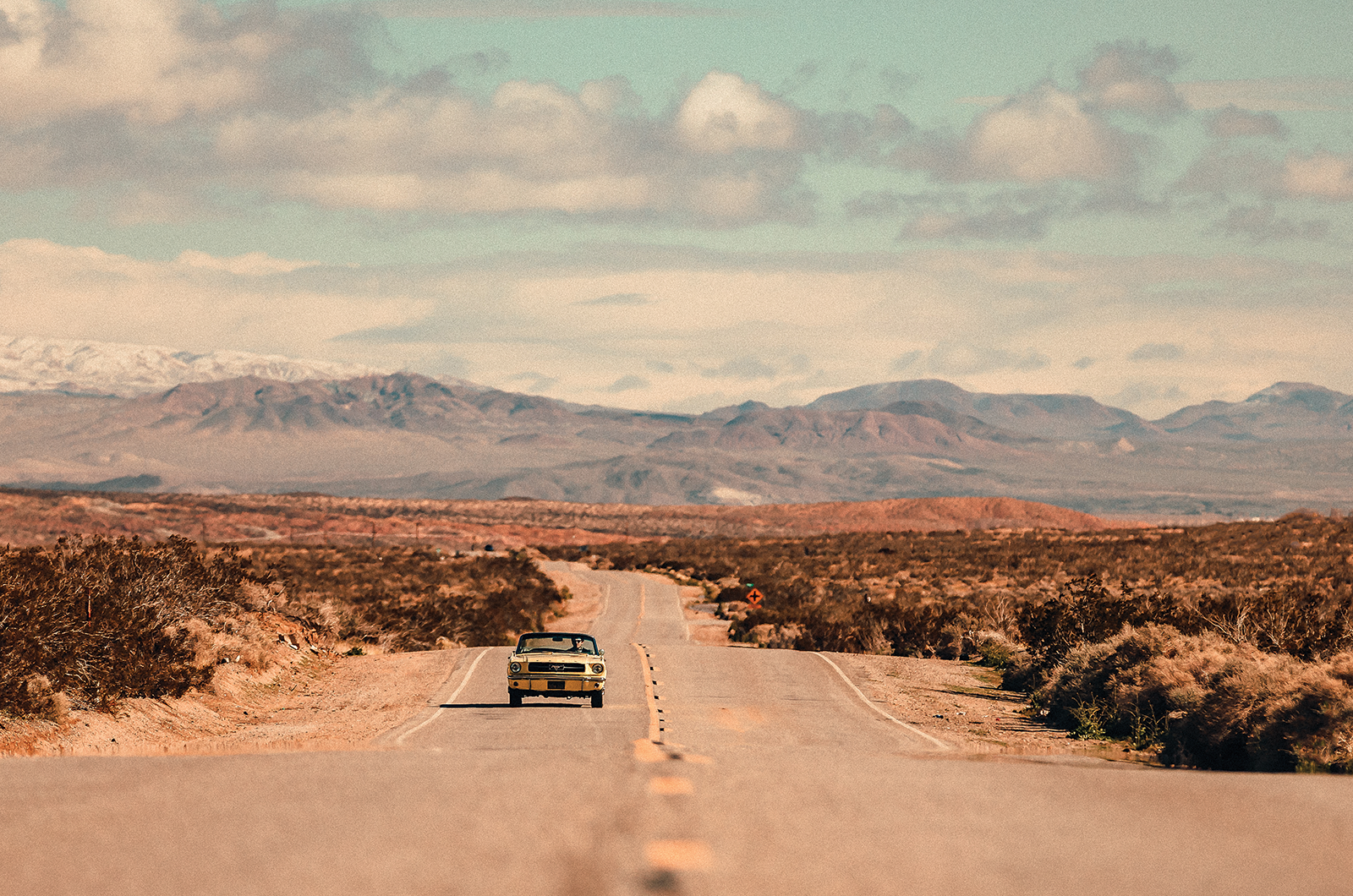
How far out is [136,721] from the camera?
20.1 metres

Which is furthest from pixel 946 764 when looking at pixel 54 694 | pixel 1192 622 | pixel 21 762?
pixel 1192 622

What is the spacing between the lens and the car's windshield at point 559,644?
24859mm

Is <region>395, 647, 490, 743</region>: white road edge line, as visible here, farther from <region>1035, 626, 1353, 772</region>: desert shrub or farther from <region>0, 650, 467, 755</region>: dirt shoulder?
<region>1035, 626, 1353, 772</region>: desert shrub

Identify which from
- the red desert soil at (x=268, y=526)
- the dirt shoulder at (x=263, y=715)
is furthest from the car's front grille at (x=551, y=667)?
the red desert soil at (x=268, y=526)

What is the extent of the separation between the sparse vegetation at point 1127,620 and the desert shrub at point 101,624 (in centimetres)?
1623

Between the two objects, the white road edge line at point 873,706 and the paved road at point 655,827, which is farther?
the white road edge line at point 873,706

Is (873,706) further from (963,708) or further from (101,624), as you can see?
(101,624)

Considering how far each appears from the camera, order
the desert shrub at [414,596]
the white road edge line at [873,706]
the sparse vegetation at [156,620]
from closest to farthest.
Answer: the sparse vegetation at [156,620]
the white road edge line at [873,706]
the desert shrub at [414,596]

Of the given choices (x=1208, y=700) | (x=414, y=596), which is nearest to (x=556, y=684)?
(x=1208, y=700)

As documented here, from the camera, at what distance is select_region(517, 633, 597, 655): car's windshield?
979 inches

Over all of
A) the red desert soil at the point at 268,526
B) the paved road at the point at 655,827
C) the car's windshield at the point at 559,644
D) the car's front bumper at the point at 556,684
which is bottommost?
the red desert soil at the point at 268,526

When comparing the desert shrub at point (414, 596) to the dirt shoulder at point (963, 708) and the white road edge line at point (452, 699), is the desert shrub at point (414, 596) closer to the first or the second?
the white road edge line at point (452, 699)

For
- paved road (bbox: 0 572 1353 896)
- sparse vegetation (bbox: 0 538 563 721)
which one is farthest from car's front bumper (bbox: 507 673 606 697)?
paved road (bbox: 0 572 1353 896)

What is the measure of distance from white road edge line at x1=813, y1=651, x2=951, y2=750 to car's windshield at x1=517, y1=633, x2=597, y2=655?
18.9 ft
